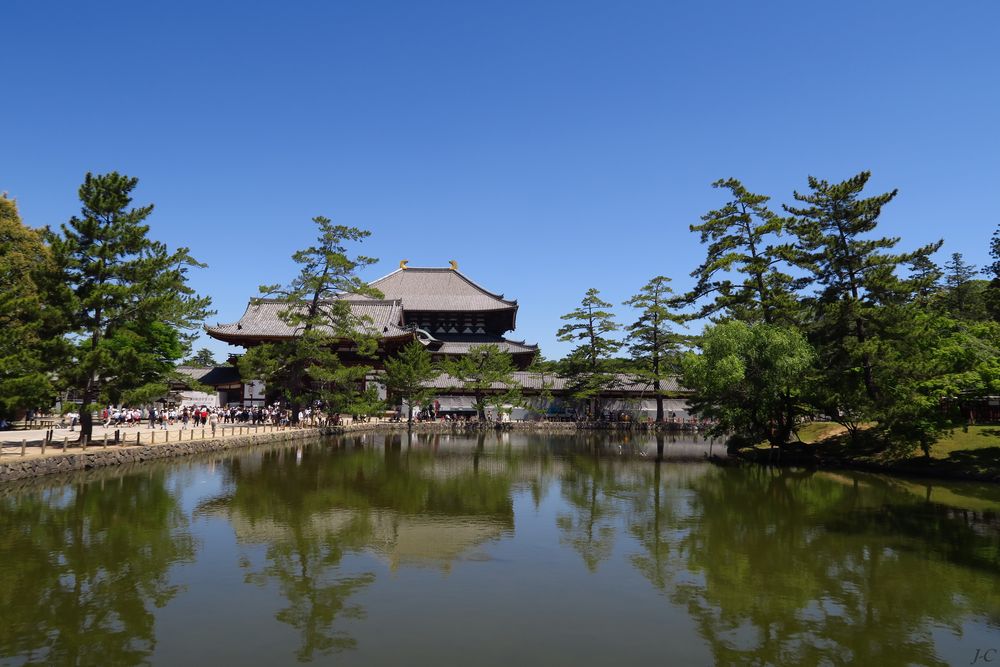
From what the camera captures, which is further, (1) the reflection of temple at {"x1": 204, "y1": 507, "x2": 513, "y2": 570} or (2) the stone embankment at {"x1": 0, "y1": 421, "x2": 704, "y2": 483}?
(2) the stone embankment at {"x1": 0, "y1": 421, "x2": 704, "y2": 483}

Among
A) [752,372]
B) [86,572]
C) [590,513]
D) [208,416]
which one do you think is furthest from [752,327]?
[208,416]

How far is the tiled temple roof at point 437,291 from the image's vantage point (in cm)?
6481

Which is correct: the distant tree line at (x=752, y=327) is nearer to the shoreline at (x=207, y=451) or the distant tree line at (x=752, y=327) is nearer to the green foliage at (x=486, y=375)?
the shoreline at (x=207, y=451)

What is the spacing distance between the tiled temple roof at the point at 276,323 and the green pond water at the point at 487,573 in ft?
104

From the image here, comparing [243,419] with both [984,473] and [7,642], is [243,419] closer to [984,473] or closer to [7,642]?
[7,642]

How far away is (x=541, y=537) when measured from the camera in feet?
43.7

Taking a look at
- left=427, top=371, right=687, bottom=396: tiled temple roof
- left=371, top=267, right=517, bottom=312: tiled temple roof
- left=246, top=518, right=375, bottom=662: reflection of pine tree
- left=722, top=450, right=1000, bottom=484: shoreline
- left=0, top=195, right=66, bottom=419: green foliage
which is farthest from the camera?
left=371, top=267, right=517, bottom=312: tiled temple roof

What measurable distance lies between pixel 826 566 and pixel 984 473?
16201 millimetres

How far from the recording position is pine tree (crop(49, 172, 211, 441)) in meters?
23.0

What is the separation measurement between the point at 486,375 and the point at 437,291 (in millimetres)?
19473

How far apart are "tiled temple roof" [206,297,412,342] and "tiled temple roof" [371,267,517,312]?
6.94m

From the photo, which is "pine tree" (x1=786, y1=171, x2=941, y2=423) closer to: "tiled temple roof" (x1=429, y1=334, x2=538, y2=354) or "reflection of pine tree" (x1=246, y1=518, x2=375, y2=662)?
"reflection of pine tree" (x1=246, y1=518, x2=375, y2=662)

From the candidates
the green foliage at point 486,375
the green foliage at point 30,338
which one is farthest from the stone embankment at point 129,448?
the green foliage at point 486,375

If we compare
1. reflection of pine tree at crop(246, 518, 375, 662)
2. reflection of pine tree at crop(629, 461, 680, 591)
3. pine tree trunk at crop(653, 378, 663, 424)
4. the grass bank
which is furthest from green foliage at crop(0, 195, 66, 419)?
pine tree trunk at crop(653, 378, 663, 424)
